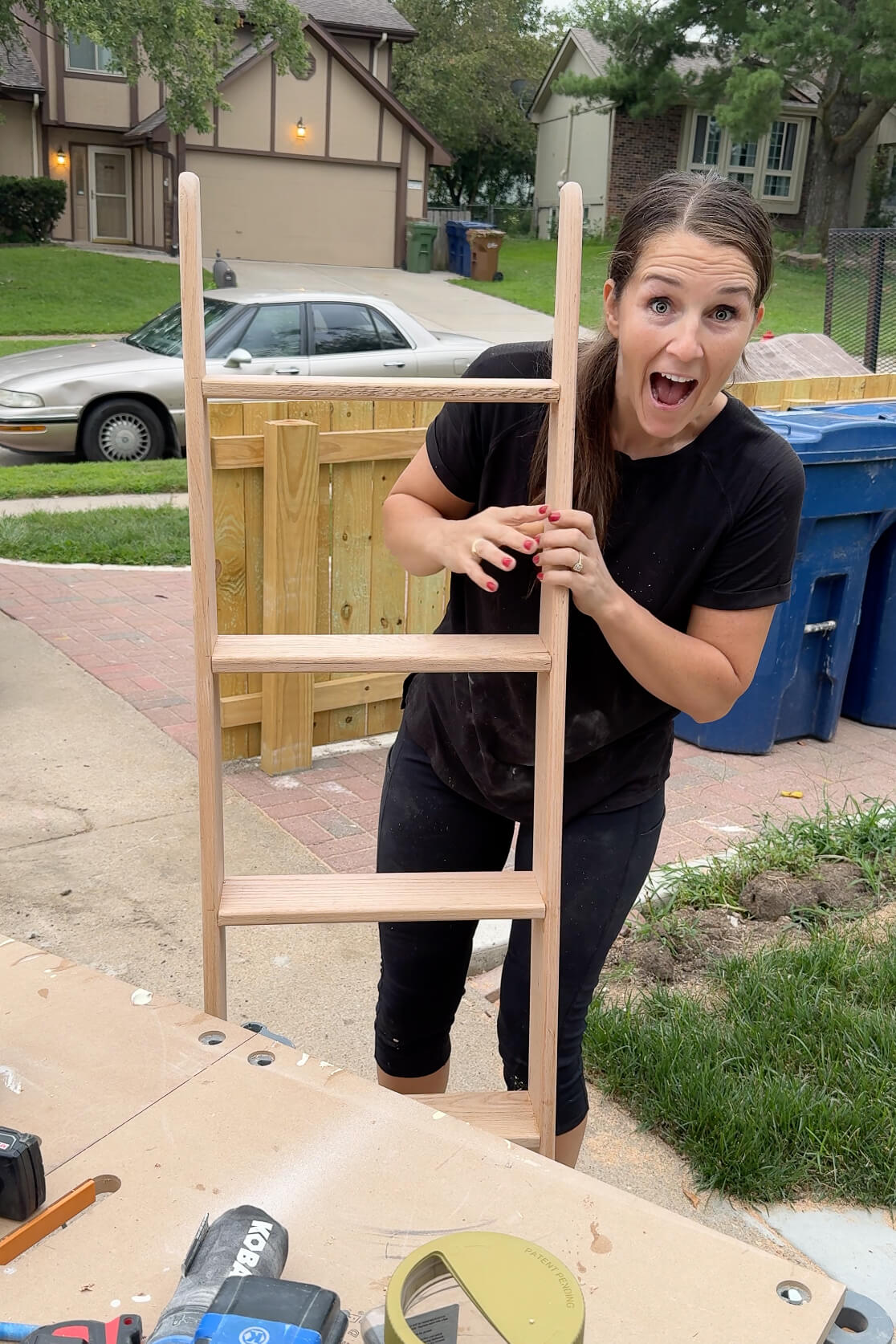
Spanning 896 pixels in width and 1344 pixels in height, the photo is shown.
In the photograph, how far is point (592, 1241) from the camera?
1.47m

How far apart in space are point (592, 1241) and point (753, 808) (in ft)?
11.7

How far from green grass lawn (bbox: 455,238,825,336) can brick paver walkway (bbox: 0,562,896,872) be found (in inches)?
513

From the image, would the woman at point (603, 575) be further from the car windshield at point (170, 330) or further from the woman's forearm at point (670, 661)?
the car windshield at point (170, 330)

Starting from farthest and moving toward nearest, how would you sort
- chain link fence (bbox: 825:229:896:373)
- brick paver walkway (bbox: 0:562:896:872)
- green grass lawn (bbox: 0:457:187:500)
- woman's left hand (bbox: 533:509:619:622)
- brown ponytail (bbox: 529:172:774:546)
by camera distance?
1. chain link fence (bbox: 825:229:896:373)
2. green grass lawn (bbox: 0:457:187:500)
3. brick paver walkway (bbox: 0:562:896:872)
4. brown ponytail (bbox: 529:172:774:546)
5. woman's left hand (bbox: 533:509:619:622)

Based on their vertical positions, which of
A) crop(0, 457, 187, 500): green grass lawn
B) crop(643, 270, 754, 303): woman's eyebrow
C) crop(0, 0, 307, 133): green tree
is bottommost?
crop(0, 457, 187, 500): green grass lawn

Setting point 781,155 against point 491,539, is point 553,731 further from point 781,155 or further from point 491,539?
point 781,155

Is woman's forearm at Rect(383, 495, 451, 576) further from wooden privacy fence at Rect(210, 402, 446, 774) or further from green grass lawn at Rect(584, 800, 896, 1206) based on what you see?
wooden privacy fence at Rect(210, 402, 446, 774)

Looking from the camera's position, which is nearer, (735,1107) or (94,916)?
(735,1107)

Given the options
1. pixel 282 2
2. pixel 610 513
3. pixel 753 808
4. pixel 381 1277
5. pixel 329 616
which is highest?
pixel 282 2

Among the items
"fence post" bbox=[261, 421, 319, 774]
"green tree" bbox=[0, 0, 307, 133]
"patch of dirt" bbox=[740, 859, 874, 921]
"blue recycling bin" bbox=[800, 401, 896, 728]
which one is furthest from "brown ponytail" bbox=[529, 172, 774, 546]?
"green tree" bbox=[0, 0, 307, 133]

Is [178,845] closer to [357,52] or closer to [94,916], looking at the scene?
[94,916]

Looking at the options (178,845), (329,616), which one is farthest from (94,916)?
(329,616)

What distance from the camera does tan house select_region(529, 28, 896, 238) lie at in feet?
119

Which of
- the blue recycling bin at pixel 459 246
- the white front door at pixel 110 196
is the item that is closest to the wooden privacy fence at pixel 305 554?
the blue recycling bin at pixel 459 246
